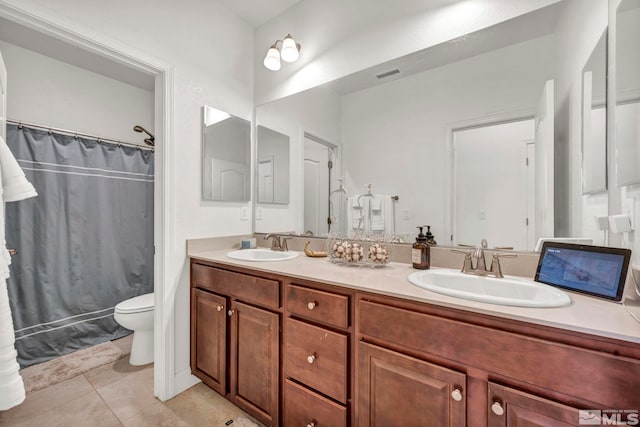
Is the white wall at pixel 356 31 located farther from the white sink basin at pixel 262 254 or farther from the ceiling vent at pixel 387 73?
the white sink basin at pixel 262 254

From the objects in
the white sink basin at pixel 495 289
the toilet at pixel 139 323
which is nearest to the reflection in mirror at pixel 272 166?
the toilet at pixel 139 323

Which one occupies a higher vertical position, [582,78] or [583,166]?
[582,78]

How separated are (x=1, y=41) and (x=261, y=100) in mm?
1940

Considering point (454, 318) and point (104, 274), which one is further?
point (104, 274)

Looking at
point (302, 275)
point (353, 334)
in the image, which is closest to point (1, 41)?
point (302, 275)

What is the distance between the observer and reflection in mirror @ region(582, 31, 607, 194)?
104cm

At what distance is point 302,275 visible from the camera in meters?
1.21

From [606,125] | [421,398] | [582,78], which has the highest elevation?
[582,78]

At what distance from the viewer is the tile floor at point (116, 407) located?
4.91ft

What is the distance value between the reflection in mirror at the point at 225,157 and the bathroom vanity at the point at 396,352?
61 cm

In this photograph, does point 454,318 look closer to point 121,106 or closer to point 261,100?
point 261,100

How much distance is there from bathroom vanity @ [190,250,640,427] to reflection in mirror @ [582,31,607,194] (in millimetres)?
487

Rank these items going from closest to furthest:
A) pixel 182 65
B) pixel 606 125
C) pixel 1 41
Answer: pixel 606 125
pixel 182 65
pixel 1 41

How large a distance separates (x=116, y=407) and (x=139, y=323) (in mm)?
539
